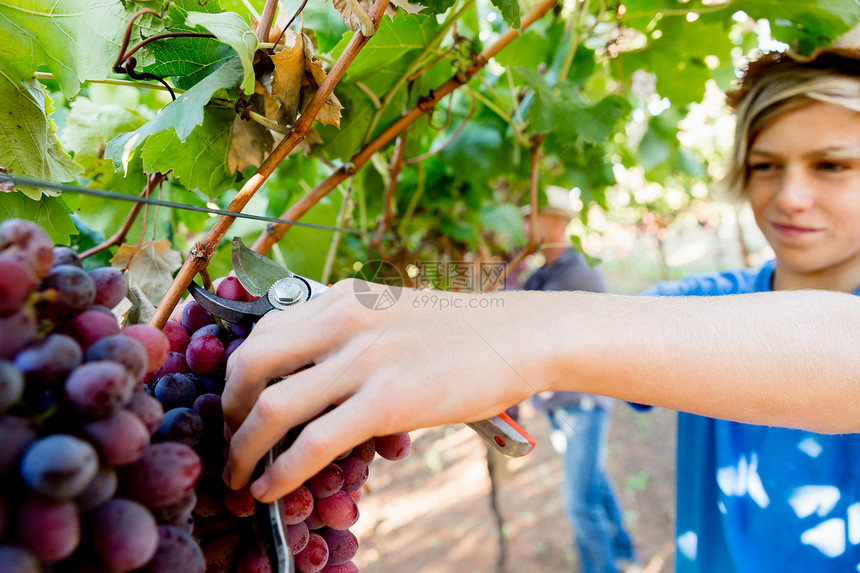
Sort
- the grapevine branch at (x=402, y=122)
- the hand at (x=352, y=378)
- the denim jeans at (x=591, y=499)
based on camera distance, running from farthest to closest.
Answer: the denim jeans at (x=591, y=499)
the grapevine branch at (x=402, y=122)
the hand at (x=352, y=378)

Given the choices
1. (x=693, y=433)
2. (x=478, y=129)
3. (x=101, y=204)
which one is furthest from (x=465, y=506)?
(x=101, y=204)

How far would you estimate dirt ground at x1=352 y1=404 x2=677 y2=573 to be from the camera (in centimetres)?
299

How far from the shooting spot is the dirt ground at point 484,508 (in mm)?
2988

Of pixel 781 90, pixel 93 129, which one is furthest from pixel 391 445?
pixel 781 90

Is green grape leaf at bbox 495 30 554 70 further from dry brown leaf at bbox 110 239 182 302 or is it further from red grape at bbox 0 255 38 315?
red grape at bbox 0 255 38 315

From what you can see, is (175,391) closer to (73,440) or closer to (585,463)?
(73,440)

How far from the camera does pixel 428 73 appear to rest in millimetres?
940

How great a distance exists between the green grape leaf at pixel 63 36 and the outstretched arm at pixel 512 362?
447 mm

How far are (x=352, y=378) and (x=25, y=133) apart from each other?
1.78ft

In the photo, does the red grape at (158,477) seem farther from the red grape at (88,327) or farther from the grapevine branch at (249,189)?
the grapevine branch at (249,189)

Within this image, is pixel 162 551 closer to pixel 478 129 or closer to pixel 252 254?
pixel 252 254

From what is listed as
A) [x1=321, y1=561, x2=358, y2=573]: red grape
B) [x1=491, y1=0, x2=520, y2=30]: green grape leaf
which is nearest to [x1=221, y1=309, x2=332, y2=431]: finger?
[x1=321, y1=561, x2=358, y2=573]: red grape

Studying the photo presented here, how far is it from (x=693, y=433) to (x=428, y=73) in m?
1.09

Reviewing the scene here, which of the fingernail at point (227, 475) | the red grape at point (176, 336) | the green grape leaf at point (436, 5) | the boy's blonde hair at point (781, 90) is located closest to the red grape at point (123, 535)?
the fingernail at point (227, 475)
